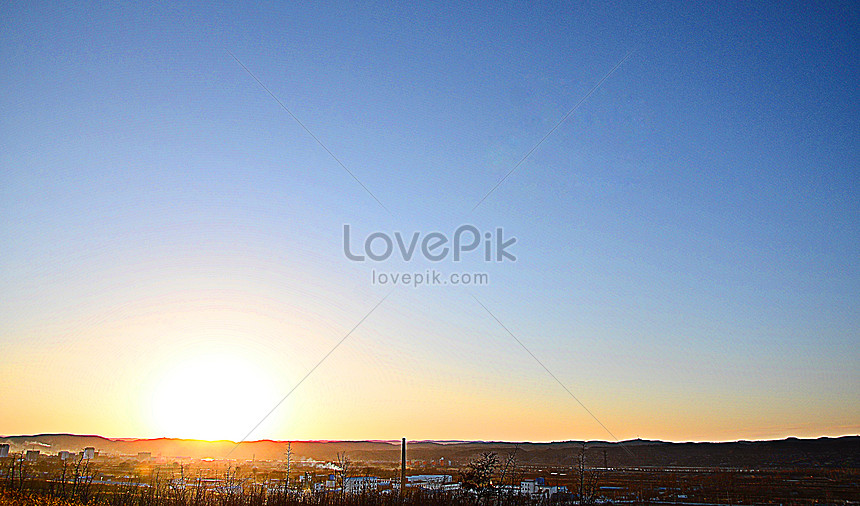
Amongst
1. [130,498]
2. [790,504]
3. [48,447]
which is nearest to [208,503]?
[130,498]

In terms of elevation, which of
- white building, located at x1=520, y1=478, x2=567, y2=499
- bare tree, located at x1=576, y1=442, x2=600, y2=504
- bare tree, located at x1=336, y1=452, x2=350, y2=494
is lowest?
white building, located at x1=520, y1=478, x2=567, y2=499

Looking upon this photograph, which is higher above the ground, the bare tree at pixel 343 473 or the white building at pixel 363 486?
the bare tree at pixel 343 473

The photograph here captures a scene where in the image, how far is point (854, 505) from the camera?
94.4 ft

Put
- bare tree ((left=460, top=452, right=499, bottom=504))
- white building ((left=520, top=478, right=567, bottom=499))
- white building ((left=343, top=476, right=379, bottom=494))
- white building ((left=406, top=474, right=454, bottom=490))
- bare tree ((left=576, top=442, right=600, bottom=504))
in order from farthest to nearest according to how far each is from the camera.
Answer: white building ((left=520, top=478, right=567, bottom=499)), white building ((left=406, top=474, right=454, bottom=490)), bare tree ((left=576, top=442, right=600, bottom=504)), white building ((left=343, top=476, right=379, bottom=494)), bare tree ((left=460, top=452, right=499, bottom=504))

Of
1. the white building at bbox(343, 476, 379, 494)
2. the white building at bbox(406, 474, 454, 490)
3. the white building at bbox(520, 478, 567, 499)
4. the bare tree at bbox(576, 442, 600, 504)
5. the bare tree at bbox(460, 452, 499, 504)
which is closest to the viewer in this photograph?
the bare tree at bbox(460, 452, 499, 504)

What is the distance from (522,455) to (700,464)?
2991 cm

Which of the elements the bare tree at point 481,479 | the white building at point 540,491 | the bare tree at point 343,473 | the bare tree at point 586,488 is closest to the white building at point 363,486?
the bare tree at point 343,473

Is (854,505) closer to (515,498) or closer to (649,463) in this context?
(515,498)

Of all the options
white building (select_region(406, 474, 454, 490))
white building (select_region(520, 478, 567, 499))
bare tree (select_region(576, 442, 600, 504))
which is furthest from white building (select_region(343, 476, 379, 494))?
bare tree (select_region(576, 442, 600, 504))

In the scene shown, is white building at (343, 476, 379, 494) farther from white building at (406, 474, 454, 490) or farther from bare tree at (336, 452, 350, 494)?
white building at (406, 474, 454, 490)

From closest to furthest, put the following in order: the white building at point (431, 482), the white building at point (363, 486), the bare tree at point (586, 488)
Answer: the white building at point (363, 486) → the bare tree at point (586, 488) → the white building at point (431, 482)

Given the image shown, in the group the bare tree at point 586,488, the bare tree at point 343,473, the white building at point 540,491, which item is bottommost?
the white building at point 540,491

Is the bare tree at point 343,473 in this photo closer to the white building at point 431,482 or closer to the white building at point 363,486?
the white building at point 363,486

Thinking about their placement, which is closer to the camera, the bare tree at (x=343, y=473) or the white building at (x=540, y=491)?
the bare tree at (x=343, y=473)
